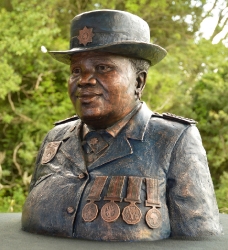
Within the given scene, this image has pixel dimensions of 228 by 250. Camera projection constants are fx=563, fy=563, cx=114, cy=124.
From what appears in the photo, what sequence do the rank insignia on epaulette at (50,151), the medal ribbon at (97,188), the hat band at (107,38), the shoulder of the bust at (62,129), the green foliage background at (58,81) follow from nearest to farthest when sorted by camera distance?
the medal ribbon at (97,188)
the hat band at (107,38)
the rank insignia on epaulette at (50,151)
the shoulder of the bust at (62,129)
the green foliage background at (58,81)

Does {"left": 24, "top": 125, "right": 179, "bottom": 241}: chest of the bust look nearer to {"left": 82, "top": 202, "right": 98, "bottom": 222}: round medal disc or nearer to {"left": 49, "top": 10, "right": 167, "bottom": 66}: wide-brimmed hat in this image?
{"left": 82, "top": 202, "right": 98, "bottom": 222}: round medal disc

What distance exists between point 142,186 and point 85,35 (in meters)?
1.14

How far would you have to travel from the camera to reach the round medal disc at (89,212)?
3.77 m

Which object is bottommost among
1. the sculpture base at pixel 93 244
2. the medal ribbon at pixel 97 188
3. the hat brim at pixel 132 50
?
the sculpture base at pixel 93 244

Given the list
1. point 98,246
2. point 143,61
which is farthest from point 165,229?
point 143,61

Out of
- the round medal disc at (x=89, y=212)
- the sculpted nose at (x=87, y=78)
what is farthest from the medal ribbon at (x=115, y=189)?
the sculpted nose at (x=87, y=78)

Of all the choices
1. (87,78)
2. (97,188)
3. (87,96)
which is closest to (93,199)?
(97,188)

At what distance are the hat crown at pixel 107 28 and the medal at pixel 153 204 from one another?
1.01 m

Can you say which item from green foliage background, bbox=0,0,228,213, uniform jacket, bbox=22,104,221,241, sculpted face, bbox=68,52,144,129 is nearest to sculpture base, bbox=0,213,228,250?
uniform jacket, bbox=22,104,221,241

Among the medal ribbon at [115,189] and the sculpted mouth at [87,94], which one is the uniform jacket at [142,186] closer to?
the medal ribbon at [115,189]

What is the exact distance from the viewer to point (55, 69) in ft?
33.3

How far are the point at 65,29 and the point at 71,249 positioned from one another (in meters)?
7.80

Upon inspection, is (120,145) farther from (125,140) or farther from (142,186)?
(142,186)

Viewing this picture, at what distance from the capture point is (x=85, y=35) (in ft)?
13.1
